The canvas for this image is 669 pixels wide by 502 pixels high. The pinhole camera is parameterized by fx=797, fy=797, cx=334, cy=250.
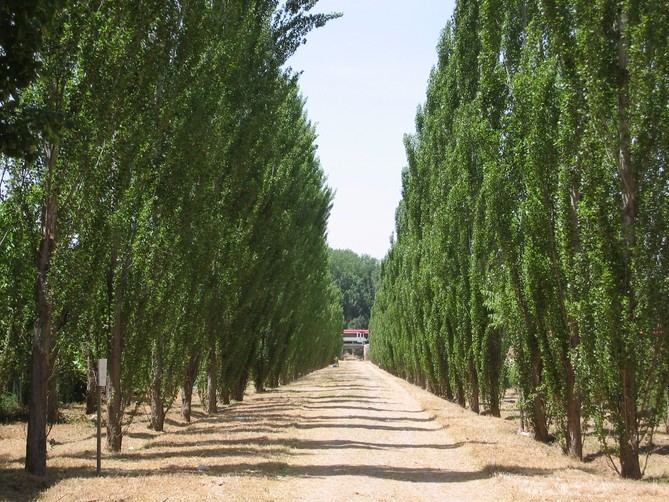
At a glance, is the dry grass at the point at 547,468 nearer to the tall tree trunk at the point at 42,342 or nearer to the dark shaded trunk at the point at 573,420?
the dark shaded trunk at the point at 573,420

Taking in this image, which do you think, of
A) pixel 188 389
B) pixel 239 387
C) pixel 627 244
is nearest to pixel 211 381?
pixel 188 389

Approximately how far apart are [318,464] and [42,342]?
416 centimetres

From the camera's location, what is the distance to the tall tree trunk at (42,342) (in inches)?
399

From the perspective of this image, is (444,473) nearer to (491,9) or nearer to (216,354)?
(491,9)

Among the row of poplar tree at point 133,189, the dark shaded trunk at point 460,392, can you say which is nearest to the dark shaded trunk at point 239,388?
the row of poplar tree at point 133,189

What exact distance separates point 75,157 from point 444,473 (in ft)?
21.4

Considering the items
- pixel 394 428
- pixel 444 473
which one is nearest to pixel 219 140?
pixel 394 428

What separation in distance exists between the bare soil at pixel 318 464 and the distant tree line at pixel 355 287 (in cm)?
12118

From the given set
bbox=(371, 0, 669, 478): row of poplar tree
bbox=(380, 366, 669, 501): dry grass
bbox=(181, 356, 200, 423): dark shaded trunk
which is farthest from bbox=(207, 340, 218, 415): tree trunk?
bbox=(371, 0, 669, 478): row of poplar tree

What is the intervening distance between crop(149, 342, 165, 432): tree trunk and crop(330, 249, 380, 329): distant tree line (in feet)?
399

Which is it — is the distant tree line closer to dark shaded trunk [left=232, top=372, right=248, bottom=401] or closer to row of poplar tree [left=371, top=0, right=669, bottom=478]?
dark shaded trunk [left=232, top=372, right=248, bottom=401]

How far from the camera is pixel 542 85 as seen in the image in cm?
1251

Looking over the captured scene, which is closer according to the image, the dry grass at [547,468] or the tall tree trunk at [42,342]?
the dry grass at [547,468]

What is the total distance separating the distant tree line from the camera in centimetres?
14062
